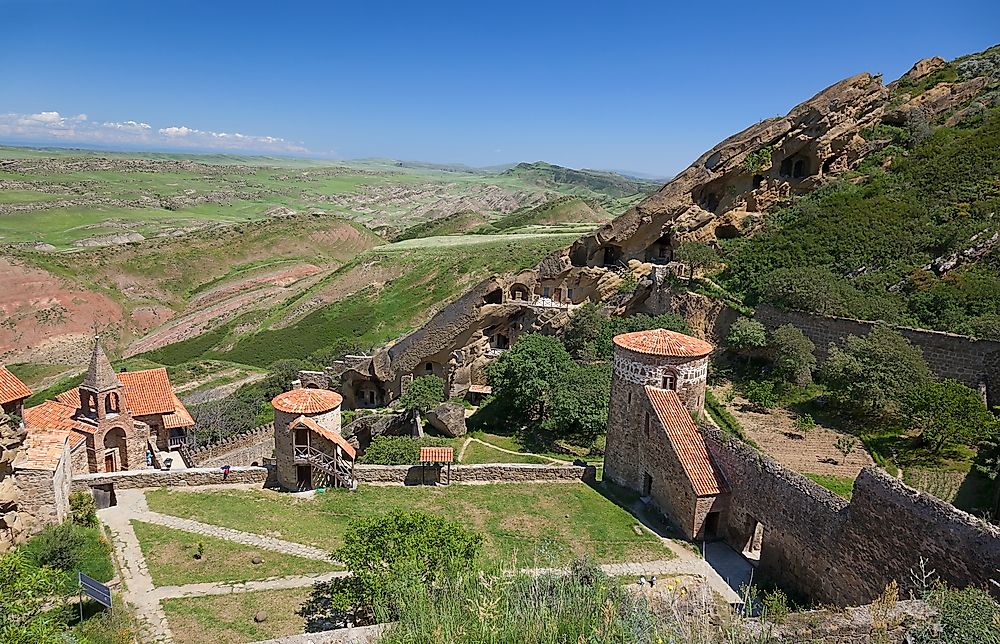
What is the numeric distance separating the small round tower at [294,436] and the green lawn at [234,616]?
6.51 metres

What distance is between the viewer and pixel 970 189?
115 feet

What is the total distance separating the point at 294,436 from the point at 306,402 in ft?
4.29

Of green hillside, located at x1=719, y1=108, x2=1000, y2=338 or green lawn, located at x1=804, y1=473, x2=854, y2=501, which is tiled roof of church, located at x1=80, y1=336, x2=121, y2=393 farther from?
green hillside, located at x1=719, y1=108, x2=1000, y2=338

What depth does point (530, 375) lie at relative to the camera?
2983cm

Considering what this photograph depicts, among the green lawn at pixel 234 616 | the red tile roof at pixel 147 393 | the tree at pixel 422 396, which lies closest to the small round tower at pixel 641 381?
the green lawn at pixel 234 616

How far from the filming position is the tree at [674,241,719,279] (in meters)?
37.6

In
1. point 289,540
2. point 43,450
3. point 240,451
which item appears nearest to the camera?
point 289,540

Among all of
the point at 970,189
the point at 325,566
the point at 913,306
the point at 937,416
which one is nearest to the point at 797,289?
the point at 913,306

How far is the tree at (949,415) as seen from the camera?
19.1 meters

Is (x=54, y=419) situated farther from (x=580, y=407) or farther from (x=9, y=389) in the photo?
(x=580, y=407)

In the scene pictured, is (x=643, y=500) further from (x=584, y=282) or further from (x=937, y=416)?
(x=584, y=282)

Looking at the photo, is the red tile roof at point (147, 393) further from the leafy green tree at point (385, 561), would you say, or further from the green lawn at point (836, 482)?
the green lawn at point (836, 482)

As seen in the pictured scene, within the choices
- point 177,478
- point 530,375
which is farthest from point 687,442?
point 177,478

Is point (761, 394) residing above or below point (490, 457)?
above
